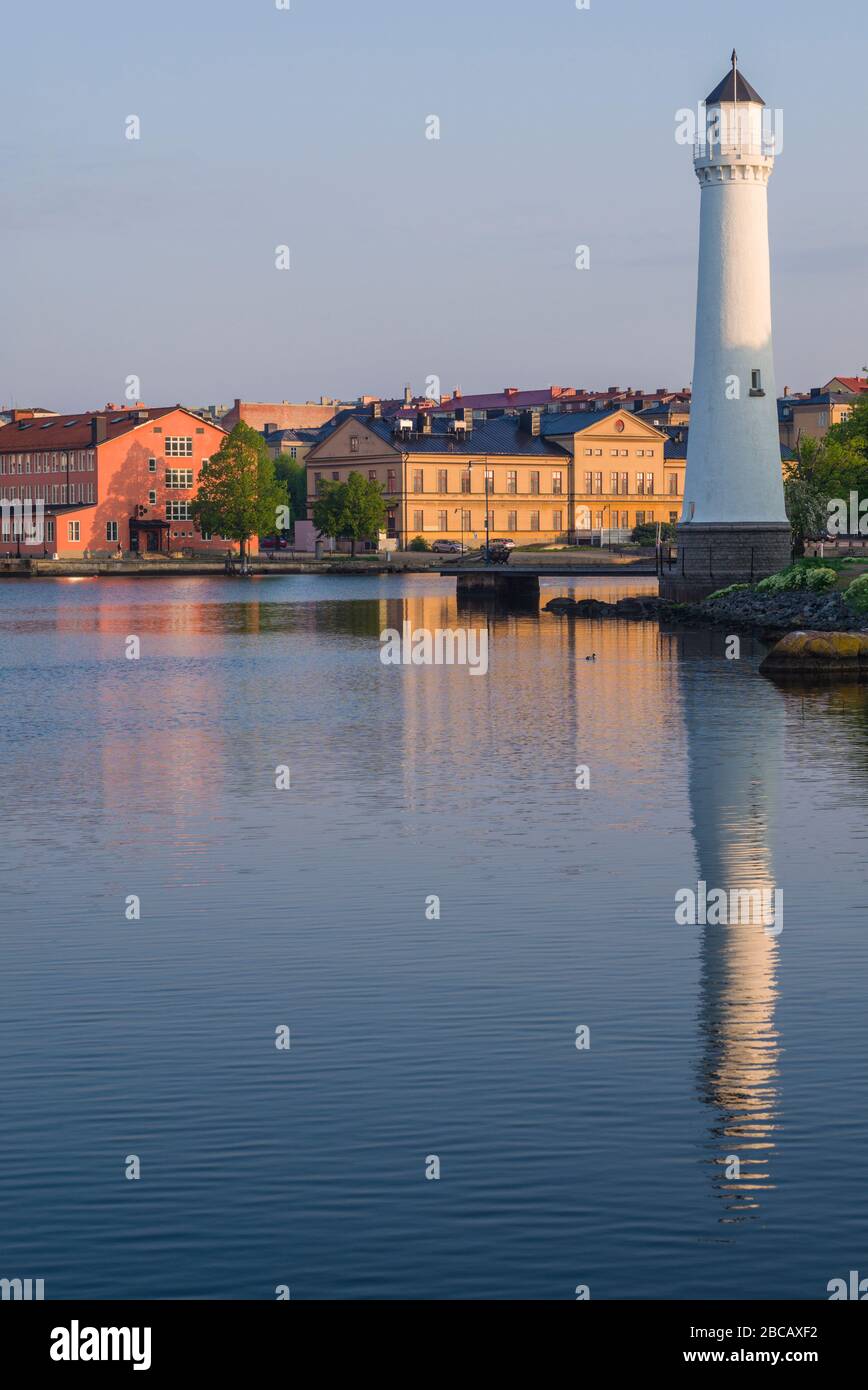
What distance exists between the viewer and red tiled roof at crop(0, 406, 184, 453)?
14925 cm

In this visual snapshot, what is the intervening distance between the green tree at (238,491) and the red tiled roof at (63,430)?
10791 millimetres

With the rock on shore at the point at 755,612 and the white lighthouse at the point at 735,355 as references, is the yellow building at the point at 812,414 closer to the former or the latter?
the rock on shore at the point at 755,612

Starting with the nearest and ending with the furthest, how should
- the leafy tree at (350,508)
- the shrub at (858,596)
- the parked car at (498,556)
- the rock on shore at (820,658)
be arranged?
the rock on shore at (820,658) < the shrub at (858,596) < the parked car at (498,556) < the leafy tree at (350,508)

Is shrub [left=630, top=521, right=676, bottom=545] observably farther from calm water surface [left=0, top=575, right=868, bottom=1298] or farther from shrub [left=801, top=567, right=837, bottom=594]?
calm water surface [left=0, top=575, right=868, bottom=1298]

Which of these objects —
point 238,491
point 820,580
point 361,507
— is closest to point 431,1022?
point 820,580

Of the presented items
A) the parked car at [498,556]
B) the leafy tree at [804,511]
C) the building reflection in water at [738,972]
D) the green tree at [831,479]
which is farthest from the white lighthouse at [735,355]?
the parked car at [498,556]

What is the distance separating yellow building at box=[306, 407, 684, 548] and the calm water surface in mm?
115962

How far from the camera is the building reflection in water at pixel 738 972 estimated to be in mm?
12602

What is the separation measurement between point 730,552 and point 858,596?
482 inches

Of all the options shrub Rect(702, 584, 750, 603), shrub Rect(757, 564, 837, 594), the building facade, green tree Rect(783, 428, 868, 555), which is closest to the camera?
shrub Rect(757, 564, 837, 594)

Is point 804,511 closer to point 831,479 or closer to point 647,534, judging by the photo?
point 831,479

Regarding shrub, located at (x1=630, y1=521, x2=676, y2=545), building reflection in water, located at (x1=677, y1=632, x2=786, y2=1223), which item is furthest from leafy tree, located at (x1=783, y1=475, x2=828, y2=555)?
building reflection in water, located at (x1=677, y1=632, x2=786, y2=1223)

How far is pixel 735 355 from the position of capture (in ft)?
227
